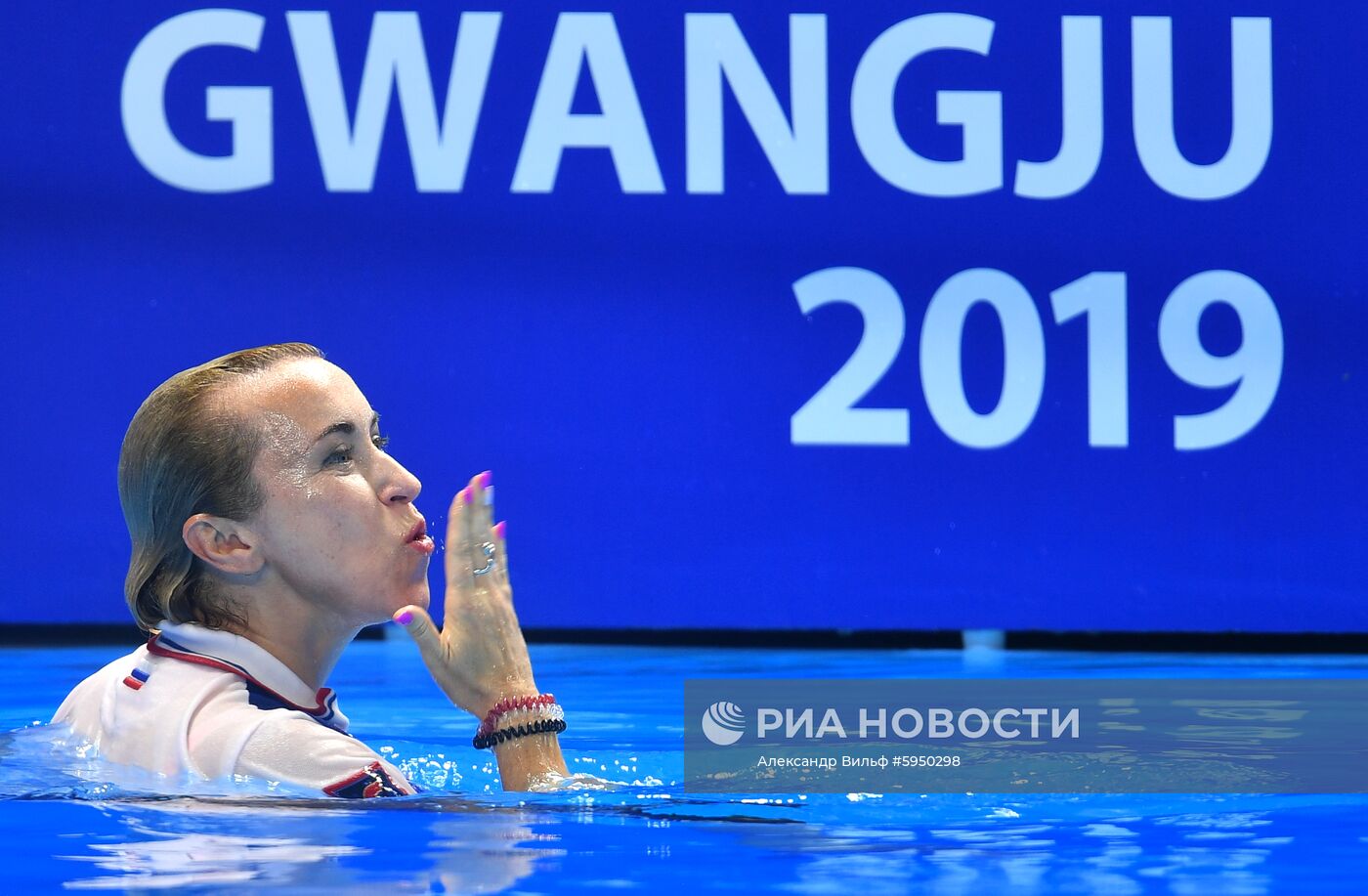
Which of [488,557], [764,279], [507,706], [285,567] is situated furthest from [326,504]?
[764,279]

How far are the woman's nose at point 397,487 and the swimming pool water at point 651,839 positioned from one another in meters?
0.37

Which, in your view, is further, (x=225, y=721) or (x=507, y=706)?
(x=507, y=706)

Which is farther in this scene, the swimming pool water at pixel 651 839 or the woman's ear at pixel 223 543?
the woman's ear at pixel 223 543

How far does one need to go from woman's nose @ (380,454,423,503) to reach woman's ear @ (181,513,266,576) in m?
0.17

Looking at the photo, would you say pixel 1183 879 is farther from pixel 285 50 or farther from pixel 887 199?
pixel 285 50

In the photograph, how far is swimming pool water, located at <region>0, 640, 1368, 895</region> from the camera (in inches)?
77.6

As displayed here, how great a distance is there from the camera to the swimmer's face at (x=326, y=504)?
237 centimetres

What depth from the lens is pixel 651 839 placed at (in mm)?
2229

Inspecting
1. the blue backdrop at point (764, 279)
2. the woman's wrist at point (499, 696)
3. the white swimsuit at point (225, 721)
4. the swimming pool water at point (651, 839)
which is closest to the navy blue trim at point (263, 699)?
the white swimsuit at point (225, 721)

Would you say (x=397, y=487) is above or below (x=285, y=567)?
above

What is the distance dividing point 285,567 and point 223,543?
0.08m

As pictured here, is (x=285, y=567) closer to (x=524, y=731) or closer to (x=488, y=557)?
(x=488, y=557)

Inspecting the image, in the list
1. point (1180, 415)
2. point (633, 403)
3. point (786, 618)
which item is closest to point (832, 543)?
point (786, 618)

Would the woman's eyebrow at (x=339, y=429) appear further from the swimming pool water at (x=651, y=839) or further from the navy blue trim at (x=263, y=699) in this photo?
the swimming pool water at (x=651, y=839)
